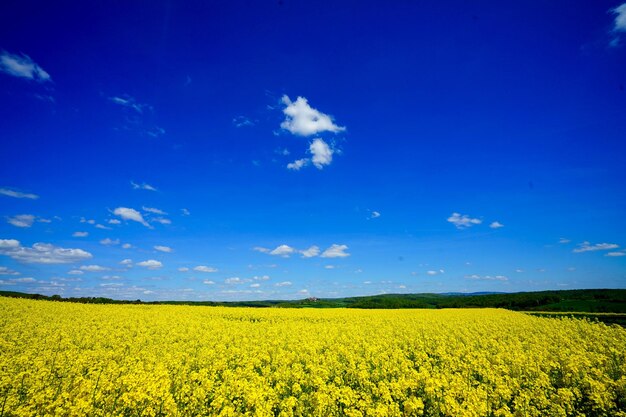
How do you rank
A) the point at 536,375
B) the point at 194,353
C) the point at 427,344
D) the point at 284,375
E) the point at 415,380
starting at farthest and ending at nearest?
1. the point at 427,344
2. the point at 194,353
3. the point at 536,375
4. the point at 284,375
5. the point at 415,380

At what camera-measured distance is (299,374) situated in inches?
336

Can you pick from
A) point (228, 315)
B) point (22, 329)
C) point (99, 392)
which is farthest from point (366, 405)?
point (228, 315)

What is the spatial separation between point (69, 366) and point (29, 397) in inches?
121

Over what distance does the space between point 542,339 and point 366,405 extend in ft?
44.1

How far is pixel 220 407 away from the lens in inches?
256

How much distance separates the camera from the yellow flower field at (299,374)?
21.1ft

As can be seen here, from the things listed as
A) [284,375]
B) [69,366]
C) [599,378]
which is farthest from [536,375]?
[69,366]

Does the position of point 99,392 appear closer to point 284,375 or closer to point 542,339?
point 284,375

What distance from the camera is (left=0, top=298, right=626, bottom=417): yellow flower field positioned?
6434 millimetres

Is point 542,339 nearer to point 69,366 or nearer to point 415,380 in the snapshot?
point 415,380

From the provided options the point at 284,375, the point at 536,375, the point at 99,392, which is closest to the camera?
the point at 99,392

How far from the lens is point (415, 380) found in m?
8.16

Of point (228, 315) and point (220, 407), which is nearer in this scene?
point (220, 407)

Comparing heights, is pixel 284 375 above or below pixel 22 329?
below
